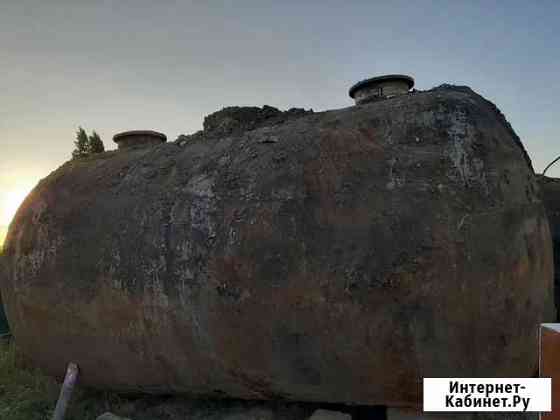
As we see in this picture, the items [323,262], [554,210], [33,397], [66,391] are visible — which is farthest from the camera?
[554,210]

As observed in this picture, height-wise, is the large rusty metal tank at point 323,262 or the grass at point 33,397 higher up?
the large rusty metal tank at point 323,262

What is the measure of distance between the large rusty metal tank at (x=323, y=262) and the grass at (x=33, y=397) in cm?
43

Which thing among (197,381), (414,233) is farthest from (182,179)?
(414,233)

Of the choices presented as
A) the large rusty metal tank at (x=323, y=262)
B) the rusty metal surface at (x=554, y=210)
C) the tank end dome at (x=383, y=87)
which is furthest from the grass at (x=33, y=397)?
the rusty metal surface at (x=554, y=210)

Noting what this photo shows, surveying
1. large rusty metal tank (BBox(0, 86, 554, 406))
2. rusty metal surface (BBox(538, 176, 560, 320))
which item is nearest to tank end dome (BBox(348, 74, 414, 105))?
large rusty metal tank (BBox(0, 86, 554, 406))

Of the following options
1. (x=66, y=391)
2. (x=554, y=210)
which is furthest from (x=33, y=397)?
(x=554, y=210)

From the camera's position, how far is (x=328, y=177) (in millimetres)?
2674

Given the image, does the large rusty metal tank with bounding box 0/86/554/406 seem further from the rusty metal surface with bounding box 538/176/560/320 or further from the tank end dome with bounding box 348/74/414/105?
the rusty metal surface with bounding box 538/176/560/320

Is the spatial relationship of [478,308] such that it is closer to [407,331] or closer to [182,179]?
[407,331]

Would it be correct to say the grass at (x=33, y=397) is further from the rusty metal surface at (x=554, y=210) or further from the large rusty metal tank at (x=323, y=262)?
the rusty metal surface at (x=554, y=210)

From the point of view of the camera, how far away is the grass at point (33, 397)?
3.73m

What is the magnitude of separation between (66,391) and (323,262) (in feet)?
7.79

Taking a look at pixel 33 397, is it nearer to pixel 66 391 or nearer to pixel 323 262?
pixel 66 391

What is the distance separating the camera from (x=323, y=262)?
2.53 meters
